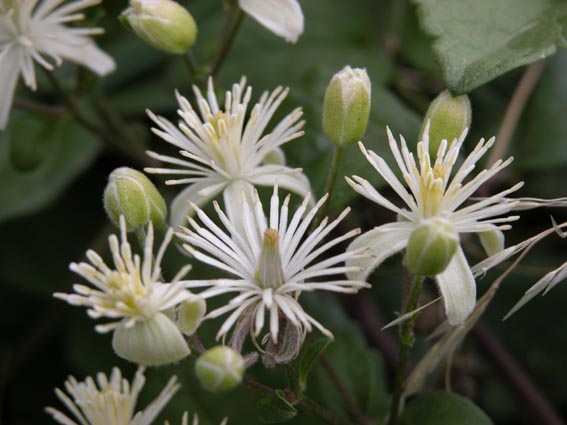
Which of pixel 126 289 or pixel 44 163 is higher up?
pixel 44 163

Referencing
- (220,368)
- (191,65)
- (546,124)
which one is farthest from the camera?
(546,124)

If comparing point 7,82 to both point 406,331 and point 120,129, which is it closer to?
point 120,129

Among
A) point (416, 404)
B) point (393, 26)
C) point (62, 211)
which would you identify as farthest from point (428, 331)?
point (62, 211)

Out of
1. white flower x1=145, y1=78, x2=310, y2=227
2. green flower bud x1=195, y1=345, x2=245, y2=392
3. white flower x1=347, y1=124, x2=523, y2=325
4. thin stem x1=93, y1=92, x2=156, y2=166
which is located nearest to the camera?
green flower bud x1=195, y1=345, x2=245, y2=392

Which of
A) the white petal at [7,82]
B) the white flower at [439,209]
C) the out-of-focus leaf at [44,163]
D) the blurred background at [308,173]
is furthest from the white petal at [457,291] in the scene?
the out-of-focus leaf at [44,163]

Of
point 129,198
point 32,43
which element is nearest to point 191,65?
point 32,43

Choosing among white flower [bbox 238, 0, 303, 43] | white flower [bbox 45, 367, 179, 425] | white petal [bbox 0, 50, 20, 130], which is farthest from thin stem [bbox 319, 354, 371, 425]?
white petal [bbox 0, 50, 20, 130]

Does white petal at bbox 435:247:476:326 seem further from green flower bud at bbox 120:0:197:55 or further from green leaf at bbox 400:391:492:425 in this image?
green flower bud at bbox 120:0:197:55
